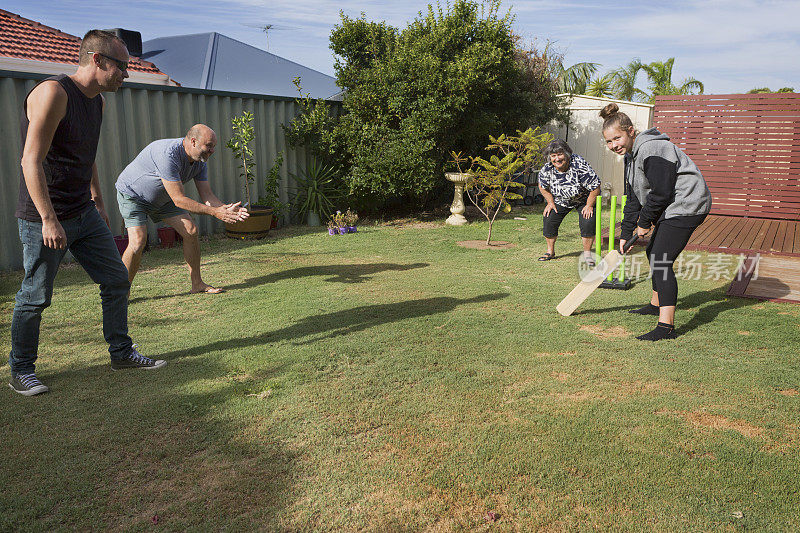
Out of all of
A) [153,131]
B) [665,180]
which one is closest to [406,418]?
[665,180]

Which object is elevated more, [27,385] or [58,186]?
[58,186]

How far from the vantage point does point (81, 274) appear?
244 inches

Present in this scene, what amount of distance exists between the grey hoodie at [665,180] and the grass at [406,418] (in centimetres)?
99

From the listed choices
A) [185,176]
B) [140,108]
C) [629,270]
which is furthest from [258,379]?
[140,108]

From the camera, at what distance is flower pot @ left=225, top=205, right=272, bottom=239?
8469 millimetres

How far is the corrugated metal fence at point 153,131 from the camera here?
20.8 ft

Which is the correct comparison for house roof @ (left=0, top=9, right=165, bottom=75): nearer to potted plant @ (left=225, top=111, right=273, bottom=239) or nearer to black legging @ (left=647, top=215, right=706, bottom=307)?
potted plant @ (left=225, top=111, right=273, bottom=239)

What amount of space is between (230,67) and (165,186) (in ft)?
50.0

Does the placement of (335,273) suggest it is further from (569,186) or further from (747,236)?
(747,236)

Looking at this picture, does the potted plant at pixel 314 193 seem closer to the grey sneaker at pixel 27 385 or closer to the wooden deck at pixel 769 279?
the wooden deck at pixel 769 279

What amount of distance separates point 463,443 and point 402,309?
92.9 inches

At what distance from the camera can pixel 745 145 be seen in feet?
36.0

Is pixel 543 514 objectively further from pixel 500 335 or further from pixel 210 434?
pixel 500 335

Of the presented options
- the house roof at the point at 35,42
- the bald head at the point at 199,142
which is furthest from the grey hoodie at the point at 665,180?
the house roof at the point at 35,42
